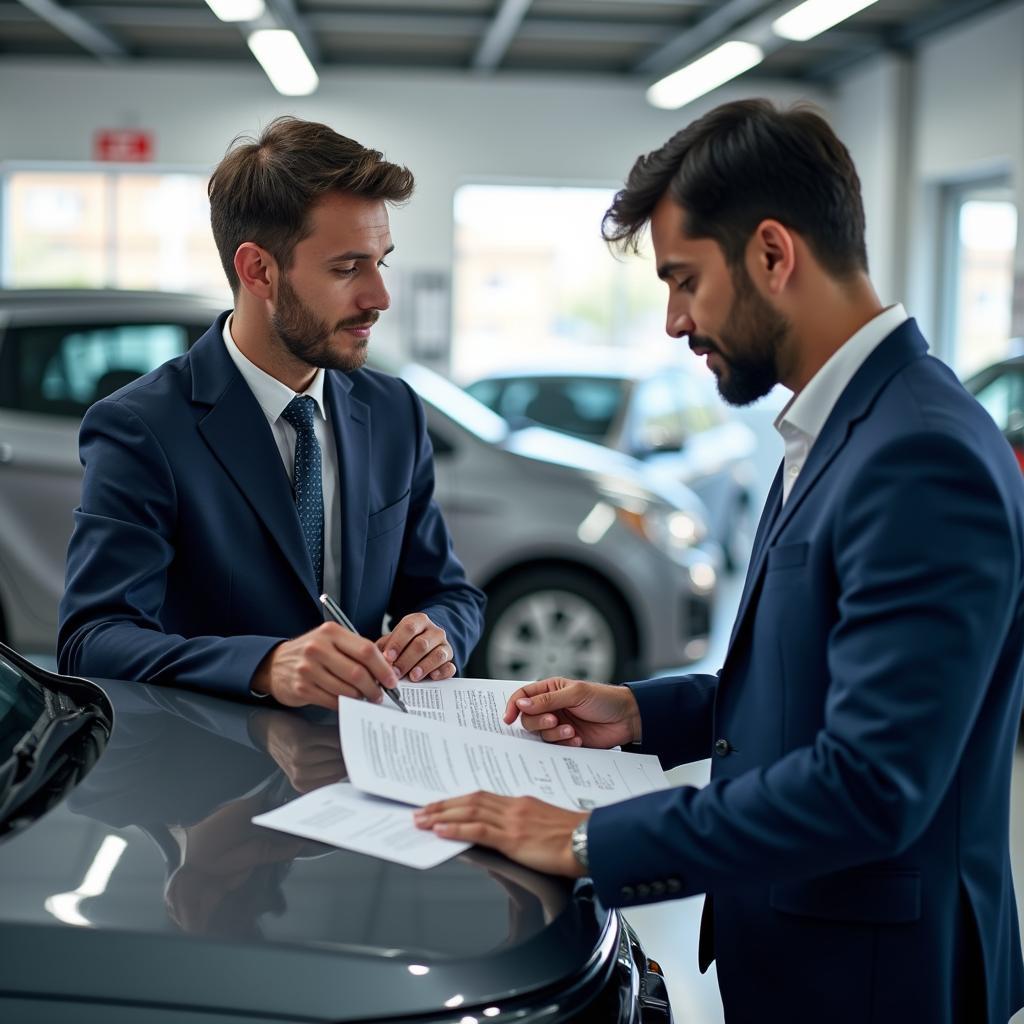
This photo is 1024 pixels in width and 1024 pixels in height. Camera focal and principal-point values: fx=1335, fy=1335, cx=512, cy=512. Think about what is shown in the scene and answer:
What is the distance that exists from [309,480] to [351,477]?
2.8 inches

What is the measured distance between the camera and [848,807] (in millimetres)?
1165

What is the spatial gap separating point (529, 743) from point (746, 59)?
8649 millimetres

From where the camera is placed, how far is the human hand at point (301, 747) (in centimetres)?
148

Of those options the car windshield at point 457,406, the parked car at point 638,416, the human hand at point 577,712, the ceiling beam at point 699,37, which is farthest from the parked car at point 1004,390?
the ceiling beam at point 699,37

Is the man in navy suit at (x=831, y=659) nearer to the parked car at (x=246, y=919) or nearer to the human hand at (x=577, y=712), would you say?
the parked car at (x=246, y=919)

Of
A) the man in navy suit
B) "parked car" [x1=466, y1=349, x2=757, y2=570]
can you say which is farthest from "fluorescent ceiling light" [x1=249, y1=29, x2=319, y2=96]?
the man in navy suit

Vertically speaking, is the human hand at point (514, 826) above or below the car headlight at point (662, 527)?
below

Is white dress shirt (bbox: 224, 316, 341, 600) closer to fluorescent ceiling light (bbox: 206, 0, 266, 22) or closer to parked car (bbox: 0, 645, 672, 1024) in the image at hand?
parked car (bbox: 0, 645, 672, 1024)

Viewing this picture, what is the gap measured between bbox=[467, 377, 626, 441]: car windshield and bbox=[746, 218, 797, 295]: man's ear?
660cm

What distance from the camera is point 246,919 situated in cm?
115

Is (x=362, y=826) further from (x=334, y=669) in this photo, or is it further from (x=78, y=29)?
(x=78, y=29)

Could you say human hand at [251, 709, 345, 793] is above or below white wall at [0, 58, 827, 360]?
below

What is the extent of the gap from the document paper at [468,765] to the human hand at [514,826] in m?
0.04

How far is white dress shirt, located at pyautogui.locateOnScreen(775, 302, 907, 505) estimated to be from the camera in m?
1.33
